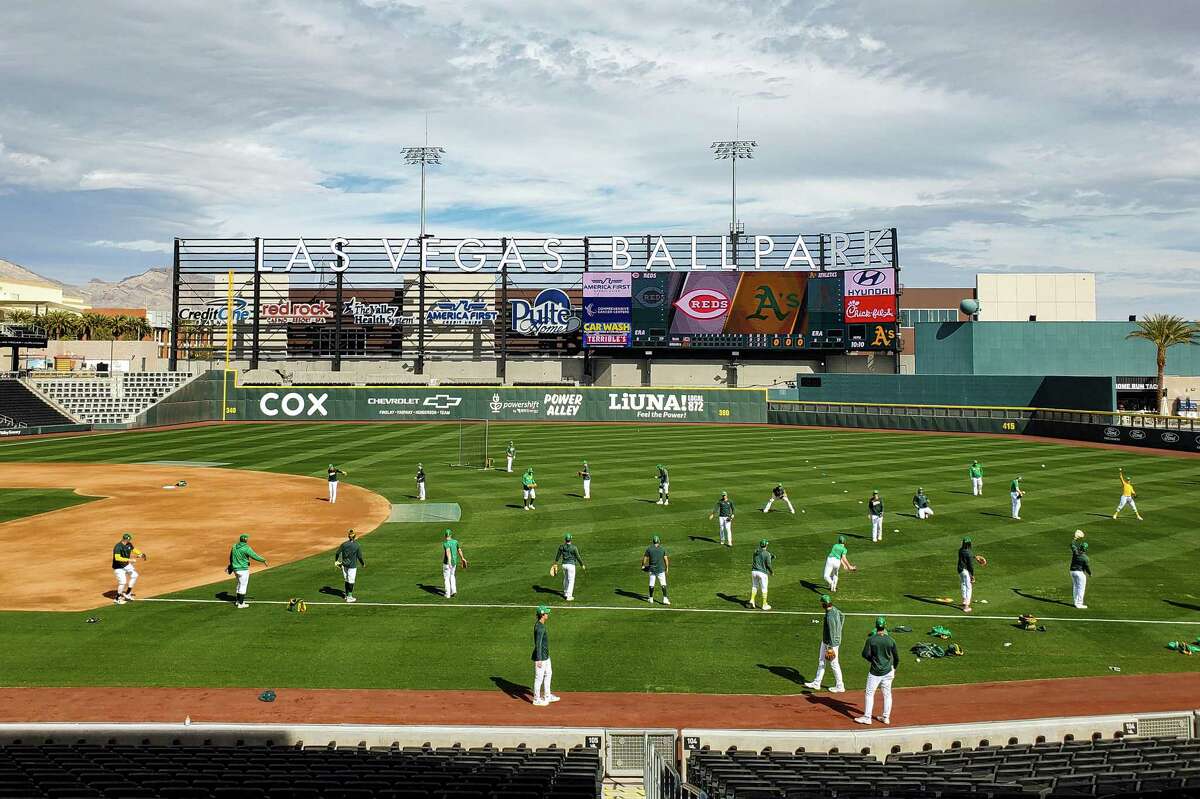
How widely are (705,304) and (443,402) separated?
92.9 ft

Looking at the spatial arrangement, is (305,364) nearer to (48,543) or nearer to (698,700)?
(48,543)

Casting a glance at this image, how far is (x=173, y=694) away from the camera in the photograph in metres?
14.9

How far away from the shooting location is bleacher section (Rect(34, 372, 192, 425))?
211ft

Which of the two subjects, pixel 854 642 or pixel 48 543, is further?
pixel 48 543

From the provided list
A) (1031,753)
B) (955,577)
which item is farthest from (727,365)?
(1031,753)

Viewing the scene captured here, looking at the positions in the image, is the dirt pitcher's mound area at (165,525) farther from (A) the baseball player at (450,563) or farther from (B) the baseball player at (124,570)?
(A) the baseball player at (450,563)

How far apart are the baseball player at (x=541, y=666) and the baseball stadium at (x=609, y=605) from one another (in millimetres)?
47

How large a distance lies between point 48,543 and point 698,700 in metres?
22.2

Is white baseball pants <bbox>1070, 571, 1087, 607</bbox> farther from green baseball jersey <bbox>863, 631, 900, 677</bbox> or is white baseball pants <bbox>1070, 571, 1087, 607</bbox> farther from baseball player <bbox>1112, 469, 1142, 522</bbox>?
baseball player <bbox>1112, 469, 1142, 522</bbox>

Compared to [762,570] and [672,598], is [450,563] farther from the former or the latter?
[762,570]

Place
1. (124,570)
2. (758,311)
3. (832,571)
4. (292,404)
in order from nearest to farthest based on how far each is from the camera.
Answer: (124,570) < (832,571) < (292,404) < (758,311)

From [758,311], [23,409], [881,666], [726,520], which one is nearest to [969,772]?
[881,666]

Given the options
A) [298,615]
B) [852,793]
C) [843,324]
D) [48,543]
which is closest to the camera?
[852,793]

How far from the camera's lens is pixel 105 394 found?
66.4 m
